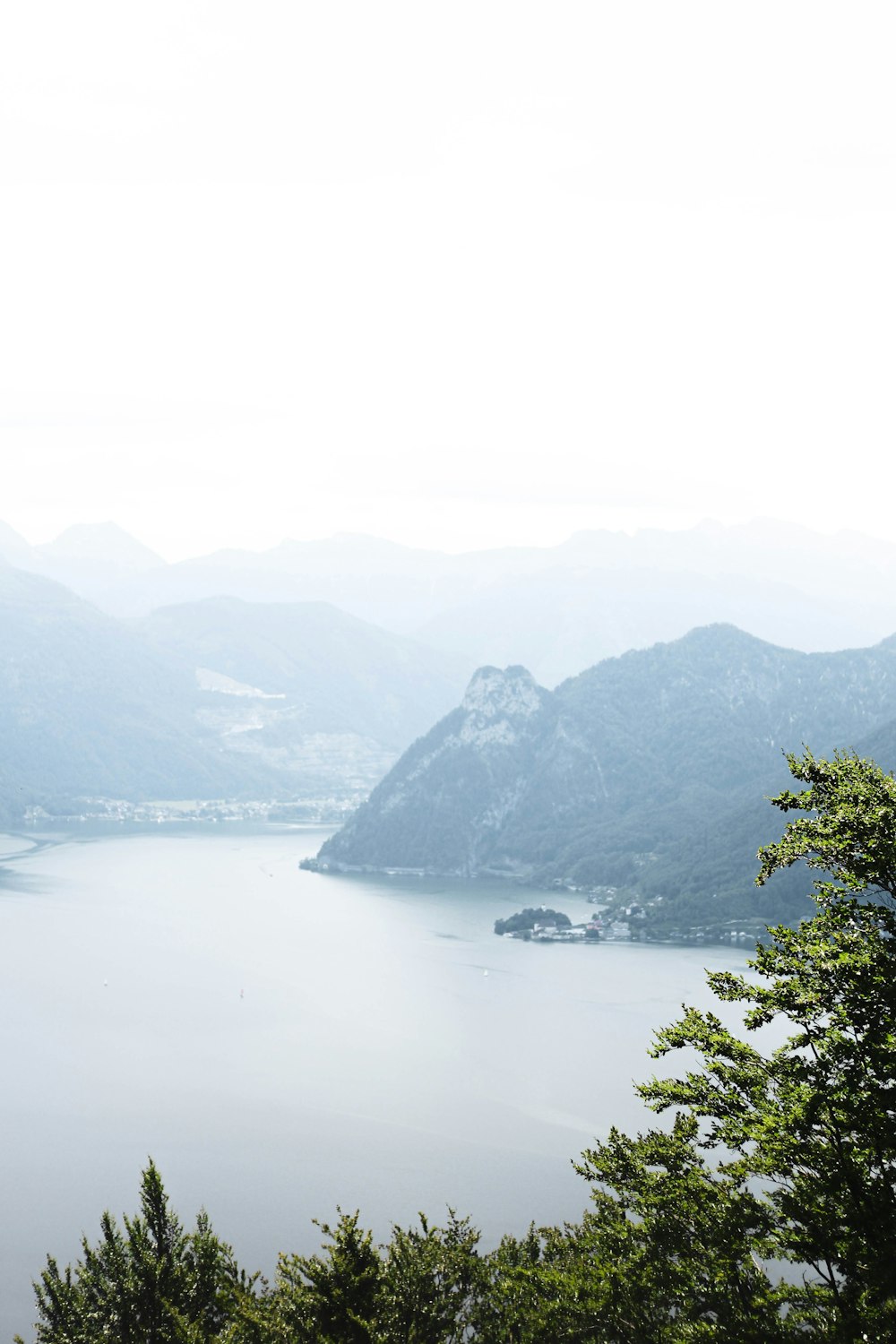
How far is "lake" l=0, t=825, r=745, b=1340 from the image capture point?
49000 mm

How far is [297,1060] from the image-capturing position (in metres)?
73.4

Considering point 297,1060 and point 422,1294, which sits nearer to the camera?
point 422,1294

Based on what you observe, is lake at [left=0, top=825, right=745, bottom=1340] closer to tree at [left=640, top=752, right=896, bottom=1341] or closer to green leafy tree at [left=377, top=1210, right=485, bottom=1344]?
green leafy tree at [left=377, top=1210, right=485, bottom=1344]

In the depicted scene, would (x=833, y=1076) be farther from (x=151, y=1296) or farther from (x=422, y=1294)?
(x=151, y=1296)

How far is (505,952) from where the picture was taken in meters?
110

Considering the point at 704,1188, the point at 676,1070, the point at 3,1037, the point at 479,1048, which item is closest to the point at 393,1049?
the point at 479,1048

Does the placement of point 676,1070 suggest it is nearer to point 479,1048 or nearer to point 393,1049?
point 479,1048

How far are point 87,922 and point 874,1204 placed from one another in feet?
391

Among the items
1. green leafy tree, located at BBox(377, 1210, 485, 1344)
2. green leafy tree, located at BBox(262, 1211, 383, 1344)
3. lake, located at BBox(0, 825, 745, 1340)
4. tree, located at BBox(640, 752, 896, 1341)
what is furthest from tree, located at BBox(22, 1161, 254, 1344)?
lake, located at BBox(0, 825, 745, 1340)

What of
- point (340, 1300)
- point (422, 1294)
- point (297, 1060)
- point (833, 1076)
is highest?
point (833, 1076)

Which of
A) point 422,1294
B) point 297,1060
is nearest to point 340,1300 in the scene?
point 422,1294

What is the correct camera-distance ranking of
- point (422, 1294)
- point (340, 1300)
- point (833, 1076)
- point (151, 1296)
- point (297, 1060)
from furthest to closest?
point (297, 1060)
point (151, 1296)
point (422, 1294)
point (340, 1300)
point (833, 1076)

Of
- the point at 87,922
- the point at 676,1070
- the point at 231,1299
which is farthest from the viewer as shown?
the point at 87,922

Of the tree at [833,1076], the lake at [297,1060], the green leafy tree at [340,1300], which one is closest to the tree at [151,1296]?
the green leafy tree at [340,1300]
